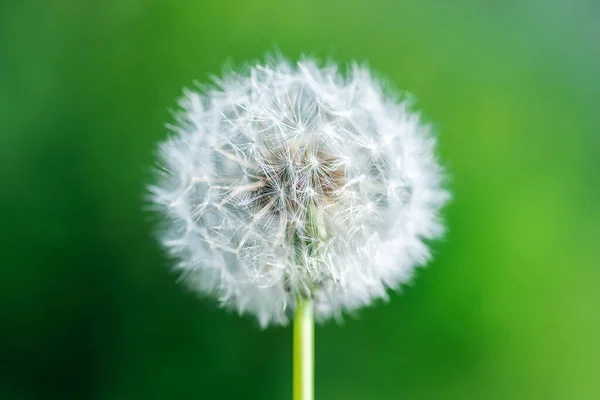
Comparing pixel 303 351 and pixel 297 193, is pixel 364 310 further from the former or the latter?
pixel 297 193

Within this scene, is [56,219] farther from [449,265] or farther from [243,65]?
[449,265]

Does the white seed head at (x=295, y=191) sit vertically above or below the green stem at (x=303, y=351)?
above

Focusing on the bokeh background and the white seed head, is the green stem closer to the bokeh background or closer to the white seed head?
the white seed head

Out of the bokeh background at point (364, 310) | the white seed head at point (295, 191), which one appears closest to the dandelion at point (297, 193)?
the white seed head at point (295, 191)

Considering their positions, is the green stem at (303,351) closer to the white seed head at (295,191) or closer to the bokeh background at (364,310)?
the white seed head at (295,191)

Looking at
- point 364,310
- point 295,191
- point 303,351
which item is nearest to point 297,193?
point 295,191

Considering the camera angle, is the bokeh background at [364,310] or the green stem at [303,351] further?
the bokeh background at [364,310]
